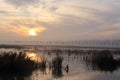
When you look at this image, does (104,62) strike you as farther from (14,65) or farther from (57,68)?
(14,65)

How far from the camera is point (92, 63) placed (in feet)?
107

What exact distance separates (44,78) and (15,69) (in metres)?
→ 3.53

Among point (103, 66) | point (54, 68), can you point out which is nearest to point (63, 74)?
point (54, 68)

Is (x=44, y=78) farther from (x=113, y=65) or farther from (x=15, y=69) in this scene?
(x=113, y=65)

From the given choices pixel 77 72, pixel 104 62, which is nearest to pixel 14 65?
pixel 77 72

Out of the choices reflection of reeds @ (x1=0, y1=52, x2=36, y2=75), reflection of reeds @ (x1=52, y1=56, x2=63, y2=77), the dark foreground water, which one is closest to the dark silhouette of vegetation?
the dark foreground water

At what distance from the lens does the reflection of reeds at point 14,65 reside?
2306 centimetres

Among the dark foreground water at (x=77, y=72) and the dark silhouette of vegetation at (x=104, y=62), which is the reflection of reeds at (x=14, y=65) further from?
the dark silhouette of vegetation at (x=104, y=62)

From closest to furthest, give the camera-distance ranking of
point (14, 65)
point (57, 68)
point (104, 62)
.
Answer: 1. point (14, 65)
2. point (57, 68)
3. point (104, 62)

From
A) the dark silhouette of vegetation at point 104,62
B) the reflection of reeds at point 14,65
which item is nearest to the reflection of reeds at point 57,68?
the reflection of reeds at point 14,65

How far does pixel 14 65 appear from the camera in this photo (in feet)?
78.7

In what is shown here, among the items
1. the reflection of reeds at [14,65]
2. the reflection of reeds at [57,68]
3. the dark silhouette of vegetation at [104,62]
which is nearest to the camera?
the reflection of reeds at [14,65]

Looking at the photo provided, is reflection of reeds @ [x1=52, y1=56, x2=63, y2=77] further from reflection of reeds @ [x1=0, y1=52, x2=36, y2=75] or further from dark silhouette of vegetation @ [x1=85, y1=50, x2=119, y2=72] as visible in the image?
dark silhouette of vegetation @ [x1=85, y1=50, x2=119, y2=72]

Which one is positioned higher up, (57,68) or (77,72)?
(57,68)
